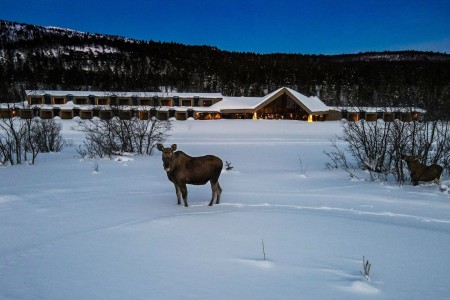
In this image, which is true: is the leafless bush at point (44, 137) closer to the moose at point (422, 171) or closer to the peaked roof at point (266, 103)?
the moose at point (422, 171)

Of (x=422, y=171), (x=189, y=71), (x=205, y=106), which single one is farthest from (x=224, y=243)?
(x=189, y=71)

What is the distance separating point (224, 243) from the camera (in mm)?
4543

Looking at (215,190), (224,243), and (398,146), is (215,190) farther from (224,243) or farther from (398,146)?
(398,146)

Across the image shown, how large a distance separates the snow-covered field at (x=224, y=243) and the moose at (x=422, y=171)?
0.60 m

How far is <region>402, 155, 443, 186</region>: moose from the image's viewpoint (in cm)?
937

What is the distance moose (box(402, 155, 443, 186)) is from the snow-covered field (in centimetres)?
60

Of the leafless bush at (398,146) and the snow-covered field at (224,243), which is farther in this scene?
the leafless bush at (398,146)

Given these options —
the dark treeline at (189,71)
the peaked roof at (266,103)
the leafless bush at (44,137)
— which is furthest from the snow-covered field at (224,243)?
the dark treeline at (189,71)

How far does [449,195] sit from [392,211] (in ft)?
8.97

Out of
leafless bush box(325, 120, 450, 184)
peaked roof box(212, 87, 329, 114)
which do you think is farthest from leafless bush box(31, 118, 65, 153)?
peaked roof box(212, 87, 329, 114)

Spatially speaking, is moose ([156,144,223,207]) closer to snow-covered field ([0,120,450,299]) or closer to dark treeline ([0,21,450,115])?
snow-covered field ([0,120,450,299])

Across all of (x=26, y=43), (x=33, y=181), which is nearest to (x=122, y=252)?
(x=33, y=181)

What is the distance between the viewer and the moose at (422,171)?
9366mm

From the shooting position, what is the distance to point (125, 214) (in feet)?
20.4
